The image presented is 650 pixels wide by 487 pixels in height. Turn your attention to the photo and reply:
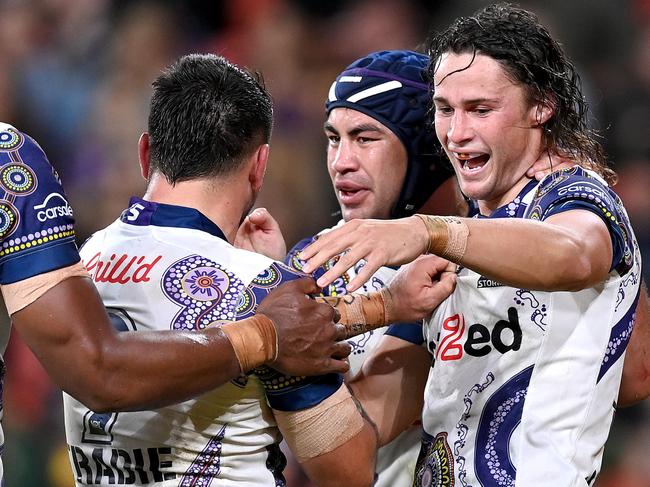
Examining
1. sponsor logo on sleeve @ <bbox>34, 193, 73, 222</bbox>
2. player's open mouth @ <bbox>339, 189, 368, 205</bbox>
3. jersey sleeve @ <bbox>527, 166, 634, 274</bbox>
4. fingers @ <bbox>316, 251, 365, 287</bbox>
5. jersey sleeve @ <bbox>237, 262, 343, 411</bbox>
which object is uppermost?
jersey sleeve @ <bbox>527, 166, 634, 274</bbox>

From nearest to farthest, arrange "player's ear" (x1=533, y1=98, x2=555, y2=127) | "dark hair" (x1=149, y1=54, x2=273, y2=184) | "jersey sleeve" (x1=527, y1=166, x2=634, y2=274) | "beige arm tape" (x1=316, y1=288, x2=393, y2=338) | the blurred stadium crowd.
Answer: "jersey sleeve" (x1=527, y1=166, x2=634, y2=274), "dark hair" (x1=149, y1=54, x2=273, y2=184), "beige arm tape" (x1=316, y1=288, x2=393, y2=338), "player's ear" (x1=533, y1=98, x2=555, y2=127), the blurred stadium crowd

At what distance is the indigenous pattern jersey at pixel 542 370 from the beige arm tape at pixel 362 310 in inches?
10.7

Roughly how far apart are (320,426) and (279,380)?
0.19m

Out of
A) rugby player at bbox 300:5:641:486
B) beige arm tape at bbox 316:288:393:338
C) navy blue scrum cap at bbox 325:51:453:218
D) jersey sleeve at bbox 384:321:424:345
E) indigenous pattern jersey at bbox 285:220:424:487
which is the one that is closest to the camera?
rugby player at bbox 300:5:641:486

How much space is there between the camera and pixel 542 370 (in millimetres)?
3078

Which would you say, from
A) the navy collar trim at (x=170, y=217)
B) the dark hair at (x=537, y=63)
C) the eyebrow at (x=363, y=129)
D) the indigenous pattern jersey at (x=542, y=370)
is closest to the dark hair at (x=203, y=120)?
the navy collar trim at (x=170, y=217)

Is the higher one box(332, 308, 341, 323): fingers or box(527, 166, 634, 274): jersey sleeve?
box(527, 166, 634, 274): jersey sleeve

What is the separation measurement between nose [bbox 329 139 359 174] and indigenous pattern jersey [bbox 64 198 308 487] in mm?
1181

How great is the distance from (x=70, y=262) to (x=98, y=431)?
68cm

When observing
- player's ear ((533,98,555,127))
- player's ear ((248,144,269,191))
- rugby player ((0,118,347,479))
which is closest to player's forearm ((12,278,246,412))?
rugby player ((0,118,347,479))

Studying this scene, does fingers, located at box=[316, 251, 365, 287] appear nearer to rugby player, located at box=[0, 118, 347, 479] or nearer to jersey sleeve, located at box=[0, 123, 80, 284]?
rugby player, located at box=[0, 118, 347, 479]

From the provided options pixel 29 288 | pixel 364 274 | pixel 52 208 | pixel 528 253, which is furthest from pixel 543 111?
pixel 29 288

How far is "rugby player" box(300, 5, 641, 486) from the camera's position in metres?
2.73

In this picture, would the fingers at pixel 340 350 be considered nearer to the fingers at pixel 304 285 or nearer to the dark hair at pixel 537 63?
the fingers at pixel 304 285
